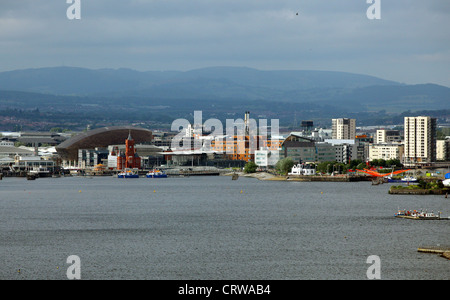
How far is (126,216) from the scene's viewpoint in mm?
37250

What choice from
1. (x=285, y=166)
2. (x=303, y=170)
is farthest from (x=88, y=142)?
(x=303, y=170)

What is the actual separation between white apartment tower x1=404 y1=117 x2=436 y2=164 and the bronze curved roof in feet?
142

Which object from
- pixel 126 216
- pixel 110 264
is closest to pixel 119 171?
pixel 126 216

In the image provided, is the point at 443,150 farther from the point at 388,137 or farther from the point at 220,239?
the point at 220,239

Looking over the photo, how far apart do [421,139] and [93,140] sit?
48625 millimetres

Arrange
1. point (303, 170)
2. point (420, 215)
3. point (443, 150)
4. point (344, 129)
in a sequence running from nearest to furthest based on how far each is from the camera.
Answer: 1. point (420, 215)
2. point (303, 170)
3. point (443, 150)
4. point (344, 129)

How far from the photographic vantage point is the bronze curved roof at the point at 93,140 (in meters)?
123

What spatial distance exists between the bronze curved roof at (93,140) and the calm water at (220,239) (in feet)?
255

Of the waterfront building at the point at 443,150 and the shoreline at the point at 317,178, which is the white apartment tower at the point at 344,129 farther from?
the shoreline at the point at 317,178

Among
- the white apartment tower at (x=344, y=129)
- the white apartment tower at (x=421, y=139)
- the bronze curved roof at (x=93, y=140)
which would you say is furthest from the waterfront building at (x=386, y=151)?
the bronze curved roof at (x=93, y=140)

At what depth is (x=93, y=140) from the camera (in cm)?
12544
